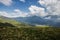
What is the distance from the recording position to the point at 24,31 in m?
3.03

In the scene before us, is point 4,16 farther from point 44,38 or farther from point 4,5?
point 44,38

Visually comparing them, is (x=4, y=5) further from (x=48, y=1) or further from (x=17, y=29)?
(x=48, y=1)

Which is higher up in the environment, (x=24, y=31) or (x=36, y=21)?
(x=36, y=21)

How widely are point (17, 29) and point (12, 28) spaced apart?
0.34ft

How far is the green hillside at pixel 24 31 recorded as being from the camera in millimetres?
2979

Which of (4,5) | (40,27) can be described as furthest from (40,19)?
(4,5)

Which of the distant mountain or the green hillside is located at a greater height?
the distant mountain

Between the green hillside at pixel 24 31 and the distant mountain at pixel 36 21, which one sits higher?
the distant mountain at pixel 36 21

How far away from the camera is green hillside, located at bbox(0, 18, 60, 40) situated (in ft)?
9.77

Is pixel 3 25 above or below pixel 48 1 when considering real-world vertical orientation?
below

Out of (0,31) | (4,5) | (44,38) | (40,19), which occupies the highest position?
(4,5)

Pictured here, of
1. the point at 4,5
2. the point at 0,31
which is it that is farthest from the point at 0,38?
the point at 4,5

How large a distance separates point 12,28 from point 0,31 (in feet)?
0.82

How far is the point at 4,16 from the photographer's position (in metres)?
3.04
